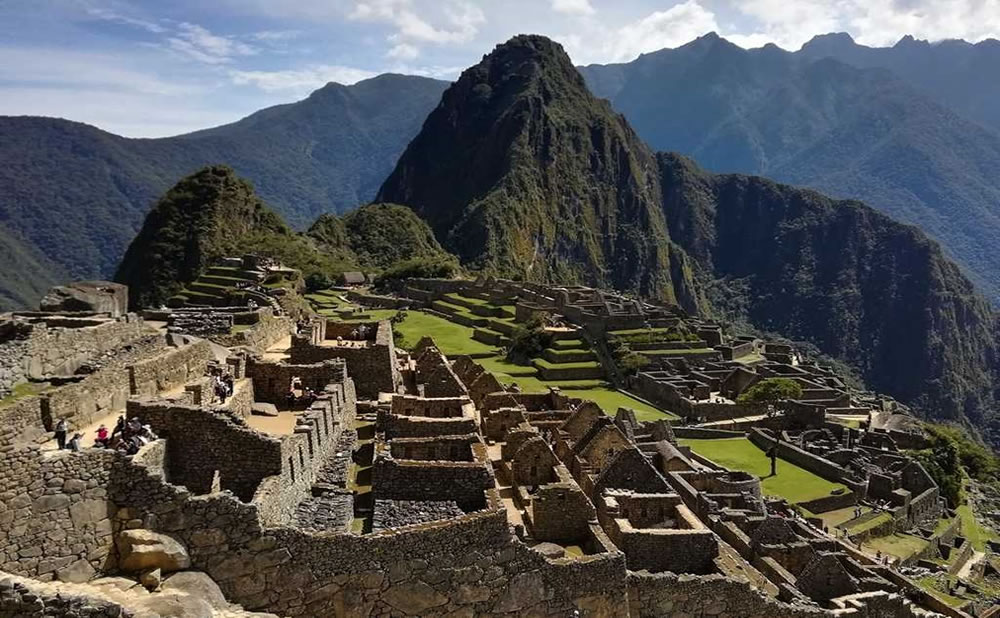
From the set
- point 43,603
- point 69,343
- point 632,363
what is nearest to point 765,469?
point 632,363

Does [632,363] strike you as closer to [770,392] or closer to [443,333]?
[770,392]

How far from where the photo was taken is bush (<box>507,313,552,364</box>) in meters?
69.9

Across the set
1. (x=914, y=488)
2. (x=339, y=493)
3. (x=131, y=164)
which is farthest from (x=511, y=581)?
(x=131, y=164)

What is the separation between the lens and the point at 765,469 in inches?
1779

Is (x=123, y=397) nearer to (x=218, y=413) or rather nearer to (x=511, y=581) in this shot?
(x=218, y=413)

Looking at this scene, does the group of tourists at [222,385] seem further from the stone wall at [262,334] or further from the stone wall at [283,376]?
the stone wall at [262,334]

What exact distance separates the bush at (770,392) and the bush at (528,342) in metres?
17.9

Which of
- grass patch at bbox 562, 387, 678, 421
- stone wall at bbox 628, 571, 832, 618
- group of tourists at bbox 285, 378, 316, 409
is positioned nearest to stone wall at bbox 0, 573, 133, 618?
group of tourists at bbox 285, 378, 316, 409

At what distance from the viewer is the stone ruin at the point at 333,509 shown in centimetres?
1016

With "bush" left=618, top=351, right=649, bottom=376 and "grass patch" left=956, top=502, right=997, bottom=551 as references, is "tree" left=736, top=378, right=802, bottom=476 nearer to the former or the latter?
"bush" left=618, top=351, right=649, bottom=376

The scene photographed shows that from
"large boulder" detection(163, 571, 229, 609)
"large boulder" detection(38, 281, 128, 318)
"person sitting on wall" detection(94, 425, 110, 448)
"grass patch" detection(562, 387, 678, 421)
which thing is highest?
"large boulder" detection(38, 281, 128, 318)

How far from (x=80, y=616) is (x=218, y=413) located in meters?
4.99

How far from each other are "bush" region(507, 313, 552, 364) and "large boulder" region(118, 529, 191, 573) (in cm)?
5862

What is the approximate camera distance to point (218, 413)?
1312cm
